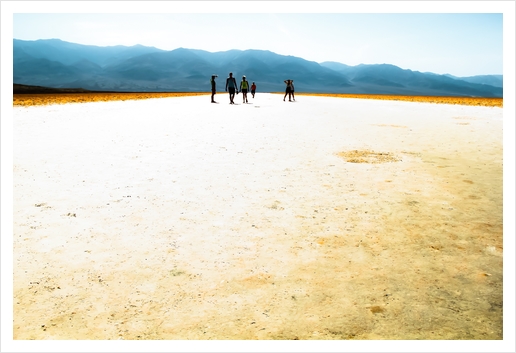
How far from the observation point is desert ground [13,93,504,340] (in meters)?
2.57

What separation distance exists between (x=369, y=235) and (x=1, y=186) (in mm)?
4772

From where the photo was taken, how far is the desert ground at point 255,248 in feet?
8.43

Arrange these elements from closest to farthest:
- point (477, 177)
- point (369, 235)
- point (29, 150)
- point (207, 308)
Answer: point (207, 308), point (369, 235), point (477, 177), point (29, 150)

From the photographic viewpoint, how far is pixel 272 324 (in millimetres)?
2516

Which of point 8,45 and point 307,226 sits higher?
point 8,45

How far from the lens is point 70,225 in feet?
13.7

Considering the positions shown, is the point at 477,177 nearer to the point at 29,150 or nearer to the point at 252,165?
the point at 252,165

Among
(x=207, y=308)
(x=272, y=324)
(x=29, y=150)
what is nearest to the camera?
(x=272, y=324)

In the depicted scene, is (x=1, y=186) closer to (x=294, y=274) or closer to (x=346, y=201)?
(x=294, y=274)

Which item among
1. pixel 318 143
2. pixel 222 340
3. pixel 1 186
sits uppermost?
pixel 318 143

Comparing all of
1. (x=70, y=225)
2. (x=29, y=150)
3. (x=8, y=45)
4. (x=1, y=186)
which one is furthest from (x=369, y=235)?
(x=29, y=150)

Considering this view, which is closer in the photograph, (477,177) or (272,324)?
(272,324)

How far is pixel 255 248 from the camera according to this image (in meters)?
3.68

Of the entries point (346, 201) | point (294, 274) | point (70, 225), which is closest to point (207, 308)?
point (294, 274)
